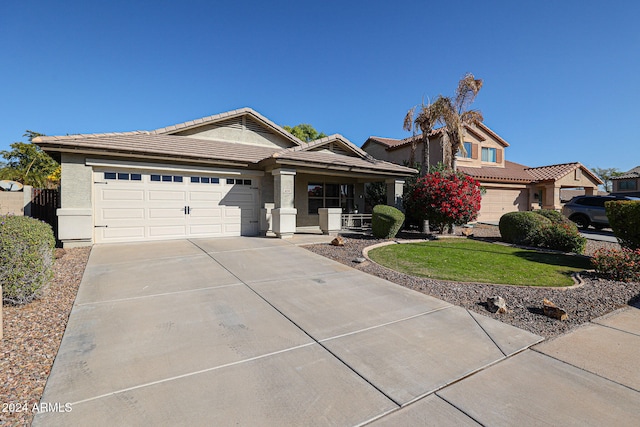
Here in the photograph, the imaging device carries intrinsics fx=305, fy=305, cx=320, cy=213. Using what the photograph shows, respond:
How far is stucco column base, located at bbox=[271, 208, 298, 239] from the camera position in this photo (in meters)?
11.7

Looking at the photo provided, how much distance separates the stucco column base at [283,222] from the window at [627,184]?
49.6 metres

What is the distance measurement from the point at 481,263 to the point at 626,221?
4.16 metres

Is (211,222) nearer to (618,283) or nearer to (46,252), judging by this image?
(46,252)

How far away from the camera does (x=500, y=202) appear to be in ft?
69.8

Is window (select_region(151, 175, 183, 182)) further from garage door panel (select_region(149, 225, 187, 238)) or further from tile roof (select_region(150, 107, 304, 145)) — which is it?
tile roof (select_region(150, 107, 304, 145))

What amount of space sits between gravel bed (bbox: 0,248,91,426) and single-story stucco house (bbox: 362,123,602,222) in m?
18.5

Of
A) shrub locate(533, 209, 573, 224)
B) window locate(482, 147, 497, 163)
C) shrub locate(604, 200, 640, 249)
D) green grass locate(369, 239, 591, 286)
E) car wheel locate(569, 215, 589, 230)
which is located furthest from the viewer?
window locate(482, 147, 497, 163)

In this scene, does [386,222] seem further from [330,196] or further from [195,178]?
[195,178]

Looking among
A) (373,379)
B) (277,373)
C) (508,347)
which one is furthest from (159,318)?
(508,347)

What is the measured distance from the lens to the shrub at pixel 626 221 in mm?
8047

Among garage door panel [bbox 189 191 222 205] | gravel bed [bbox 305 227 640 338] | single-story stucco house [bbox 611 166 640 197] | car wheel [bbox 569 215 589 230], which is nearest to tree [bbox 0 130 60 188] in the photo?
garage door panel [bbox 189 191 222 205]

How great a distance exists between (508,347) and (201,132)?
→ 13.9 m

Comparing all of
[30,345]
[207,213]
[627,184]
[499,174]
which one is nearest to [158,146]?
[207,213]

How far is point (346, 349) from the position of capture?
3.55m
